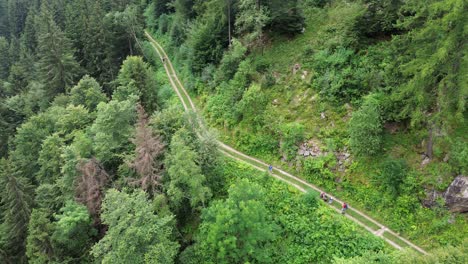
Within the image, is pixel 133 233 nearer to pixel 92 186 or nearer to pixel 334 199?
pixel 92 186

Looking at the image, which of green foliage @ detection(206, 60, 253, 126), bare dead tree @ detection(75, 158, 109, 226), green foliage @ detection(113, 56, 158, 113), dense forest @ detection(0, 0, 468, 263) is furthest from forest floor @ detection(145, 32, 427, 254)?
bare dead tree @ detection(75, 158, 109, 226)

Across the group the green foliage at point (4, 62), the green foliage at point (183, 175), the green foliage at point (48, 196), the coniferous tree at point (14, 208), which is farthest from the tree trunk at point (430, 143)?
the green foliage at point (4, 62)

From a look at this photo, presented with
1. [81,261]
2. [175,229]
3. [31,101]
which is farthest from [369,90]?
[31,101]

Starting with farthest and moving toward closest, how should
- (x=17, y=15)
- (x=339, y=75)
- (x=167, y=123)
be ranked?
1. (x=17, y=15)
2. (x=339, y=75)
3. (x=167, y=123)

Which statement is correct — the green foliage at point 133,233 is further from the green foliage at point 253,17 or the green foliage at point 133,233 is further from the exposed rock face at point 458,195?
the green foliage at point 253,17

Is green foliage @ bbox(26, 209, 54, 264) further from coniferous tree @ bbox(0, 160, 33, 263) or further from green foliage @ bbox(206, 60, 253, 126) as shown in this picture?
green foliage @ bbox(206, 60, 253, 126)

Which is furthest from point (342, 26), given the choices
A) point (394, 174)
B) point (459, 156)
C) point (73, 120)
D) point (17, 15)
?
point (17, 15)
